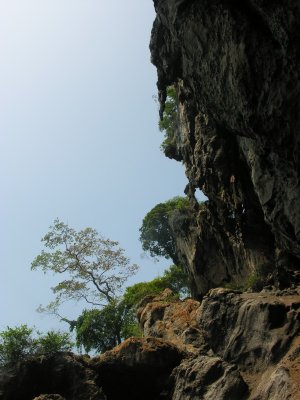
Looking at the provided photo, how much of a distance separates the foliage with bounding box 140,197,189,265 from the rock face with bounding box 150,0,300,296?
25.8 meters

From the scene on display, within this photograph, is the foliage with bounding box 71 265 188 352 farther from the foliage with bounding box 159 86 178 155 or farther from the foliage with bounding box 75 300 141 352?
the foliage with bounding box 159 86 178 155

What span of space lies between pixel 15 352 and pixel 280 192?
15.8 meters

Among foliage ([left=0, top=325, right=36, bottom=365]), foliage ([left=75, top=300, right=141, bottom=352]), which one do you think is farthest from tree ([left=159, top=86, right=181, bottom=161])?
foliage ([left=0, top=325, right=36, bottom=365])

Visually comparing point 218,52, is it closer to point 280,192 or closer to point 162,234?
point 280,192

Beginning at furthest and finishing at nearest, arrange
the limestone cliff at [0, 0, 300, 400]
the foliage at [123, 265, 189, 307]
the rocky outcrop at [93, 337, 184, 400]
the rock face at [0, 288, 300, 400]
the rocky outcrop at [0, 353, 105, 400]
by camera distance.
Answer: the foliage at [123, 265, 189, 307] → the rocky outcrop at [93, 337, 184, 400] → the rocky outcrop at [0, 353, 105, 400] → the rock face at [0, 288, 300, 400] → the limestone cliff at [0, 0, 300, 400]

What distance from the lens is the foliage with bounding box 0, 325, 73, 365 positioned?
68.1 ft

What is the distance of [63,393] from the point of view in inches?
790

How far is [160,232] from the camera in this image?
55000mm

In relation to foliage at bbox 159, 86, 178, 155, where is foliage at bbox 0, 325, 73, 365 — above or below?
below

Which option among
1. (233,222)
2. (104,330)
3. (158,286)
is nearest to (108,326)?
(104,330)

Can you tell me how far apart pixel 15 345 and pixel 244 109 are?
16.6 m

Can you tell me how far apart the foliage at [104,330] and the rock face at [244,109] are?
11103 millimetres

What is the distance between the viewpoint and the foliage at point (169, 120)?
3864 cm

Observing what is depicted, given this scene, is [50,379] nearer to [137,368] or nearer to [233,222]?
[137,368]
